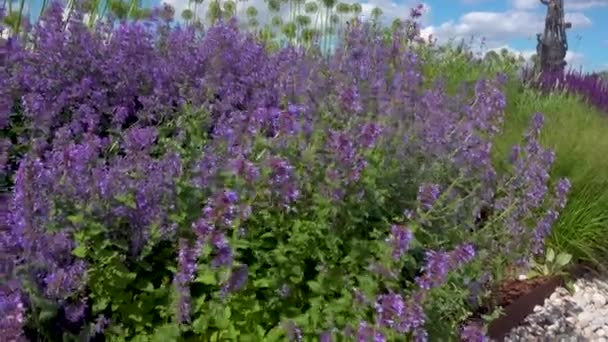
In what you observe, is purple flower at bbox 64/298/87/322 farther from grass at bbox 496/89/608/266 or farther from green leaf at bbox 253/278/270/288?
grass at bbox 496/89/608/266

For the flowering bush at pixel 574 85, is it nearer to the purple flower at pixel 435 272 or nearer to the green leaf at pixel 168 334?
the purple flower at pixel 435 272

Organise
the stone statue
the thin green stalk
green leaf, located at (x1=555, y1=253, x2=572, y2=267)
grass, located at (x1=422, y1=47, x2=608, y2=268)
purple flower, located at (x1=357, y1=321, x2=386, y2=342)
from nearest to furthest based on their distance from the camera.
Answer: purple flower, located at (x1=357, y1=321, x2=386, y2=342) < the thin green stalk < green leaf, located at (x1=555, y1=253, x2=572, y2=267) < grass, located at (x1=422, y1=47, x2=608, y2=268) < the stone statue

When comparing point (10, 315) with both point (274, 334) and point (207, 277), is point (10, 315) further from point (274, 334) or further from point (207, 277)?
point (274, 334)

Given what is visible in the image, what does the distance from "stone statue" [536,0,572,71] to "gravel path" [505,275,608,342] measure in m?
5.87

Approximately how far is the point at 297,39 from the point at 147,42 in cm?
372

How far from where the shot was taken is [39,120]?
118 inches

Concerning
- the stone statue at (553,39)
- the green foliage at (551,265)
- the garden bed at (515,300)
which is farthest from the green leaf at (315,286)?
the stone statue at (553,39)

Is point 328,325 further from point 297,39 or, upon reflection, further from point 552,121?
point 297,39

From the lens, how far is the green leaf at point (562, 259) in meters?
4.75

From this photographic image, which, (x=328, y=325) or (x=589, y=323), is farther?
(x=589, y=323)

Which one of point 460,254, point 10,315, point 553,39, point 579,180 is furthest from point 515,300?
point 553,39

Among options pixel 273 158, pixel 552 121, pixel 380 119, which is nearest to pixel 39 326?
pixel 273 158

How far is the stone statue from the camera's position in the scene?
10.5 m

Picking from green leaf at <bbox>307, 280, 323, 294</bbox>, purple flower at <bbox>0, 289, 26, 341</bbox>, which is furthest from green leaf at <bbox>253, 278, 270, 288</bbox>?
purple flower at <bbox>0, 289, 26, 341</bbox>
